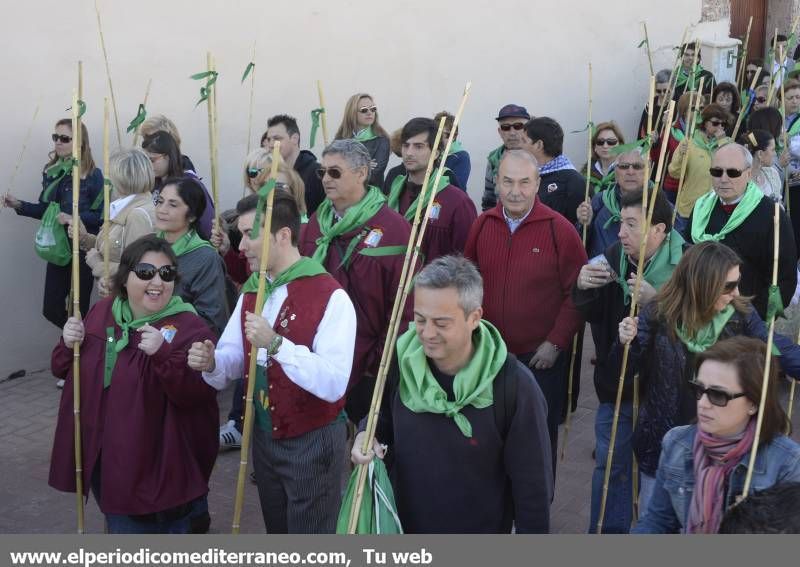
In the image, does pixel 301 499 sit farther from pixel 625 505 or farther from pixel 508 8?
pixel 508 8

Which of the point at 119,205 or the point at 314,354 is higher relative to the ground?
the point at 119,205

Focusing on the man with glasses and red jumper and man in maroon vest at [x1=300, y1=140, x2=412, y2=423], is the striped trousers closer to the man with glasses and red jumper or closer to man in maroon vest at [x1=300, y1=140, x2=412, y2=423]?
man in maroon vest at [x1=300, y1=140, x2=412, y2=423]

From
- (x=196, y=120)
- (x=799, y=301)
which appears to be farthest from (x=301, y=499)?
(x=196, y=120)

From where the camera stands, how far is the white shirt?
375cm

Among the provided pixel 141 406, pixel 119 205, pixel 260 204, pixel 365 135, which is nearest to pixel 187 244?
pixel 119 205

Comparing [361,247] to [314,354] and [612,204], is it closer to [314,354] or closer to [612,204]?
[314,354]

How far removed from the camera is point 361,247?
527cm

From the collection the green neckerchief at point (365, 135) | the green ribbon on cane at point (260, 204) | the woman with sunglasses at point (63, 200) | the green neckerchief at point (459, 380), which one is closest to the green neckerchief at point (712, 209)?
the green neckerchief at point (459, 380)

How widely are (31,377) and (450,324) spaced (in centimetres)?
566

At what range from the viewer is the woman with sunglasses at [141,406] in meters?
4.16

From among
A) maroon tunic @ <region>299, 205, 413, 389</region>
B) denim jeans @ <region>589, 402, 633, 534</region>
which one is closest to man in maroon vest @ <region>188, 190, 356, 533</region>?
maroon tunic @ <region>299, 205, 413, 389</region>

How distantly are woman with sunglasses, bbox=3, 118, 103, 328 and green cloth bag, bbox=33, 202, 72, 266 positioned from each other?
0.21ft

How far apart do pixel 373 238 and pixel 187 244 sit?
99cm
